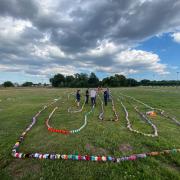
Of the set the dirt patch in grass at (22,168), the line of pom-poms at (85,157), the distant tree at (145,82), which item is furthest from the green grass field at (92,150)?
the distant tree at (145,82)

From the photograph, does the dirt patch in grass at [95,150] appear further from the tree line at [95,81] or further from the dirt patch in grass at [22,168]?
the tree line at [95,81]

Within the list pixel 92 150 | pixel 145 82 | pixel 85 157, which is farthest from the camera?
pixel 145 82

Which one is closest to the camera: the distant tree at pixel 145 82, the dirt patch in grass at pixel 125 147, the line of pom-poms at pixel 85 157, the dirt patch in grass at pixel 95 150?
the line of pom-poms at pixel 85 157

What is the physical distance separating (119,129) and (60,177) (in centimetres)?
586

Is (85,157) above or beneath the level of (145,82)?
above

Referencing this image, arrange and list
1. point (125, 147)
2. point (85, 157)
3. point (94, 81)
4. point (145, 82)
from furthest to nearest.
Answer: point (145, 82)
point (94, 81)
point (125, 147)
point (85, 157)

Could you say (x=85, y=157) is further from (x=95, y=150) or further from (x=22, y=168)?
(x=22, y=168)

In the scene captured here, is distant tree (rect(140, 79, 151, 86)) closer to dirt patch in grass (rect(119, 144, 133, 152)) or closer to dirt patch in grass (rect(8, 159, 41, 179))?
dirt patch in grass (rect(119, 144, 133, 152))

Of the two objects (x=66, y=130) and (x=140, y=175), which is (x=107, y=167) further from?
(x=66, y=130)

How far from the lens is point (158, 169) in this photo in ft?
21.6

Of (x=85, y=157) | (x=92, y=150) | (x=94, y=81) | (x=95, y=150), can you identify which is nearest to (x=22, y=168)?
(x=85, y=157)

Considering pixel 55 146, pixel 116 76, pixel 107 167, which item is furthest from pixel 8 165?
pixel 116 76

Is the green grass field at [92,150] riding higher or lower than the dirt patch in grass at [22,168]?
higher

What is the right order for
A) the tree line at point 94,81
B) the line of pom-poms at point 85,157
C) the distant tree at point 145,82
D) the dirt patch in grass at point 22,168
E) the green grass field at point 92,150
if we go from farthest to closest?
the distant tree at point 145,82 < the tree line at point 94,81 < the line of pom-poms at point 85,157 < the dirt patch in grass at point 22,168 < the green grass field at point 92,150
